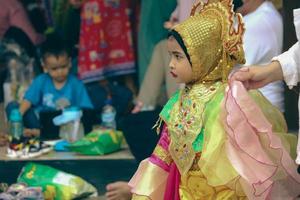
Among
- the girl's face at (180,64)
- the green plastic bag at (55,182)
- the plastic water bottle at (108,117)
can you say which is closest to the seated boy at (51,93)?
the plastic water bottle at (108,117)

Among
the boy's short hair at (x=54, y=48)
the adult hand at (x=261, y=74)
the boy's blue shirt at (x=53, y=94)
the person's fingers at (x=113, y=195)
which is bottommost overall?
the person's fingers at (x=113, y=195)

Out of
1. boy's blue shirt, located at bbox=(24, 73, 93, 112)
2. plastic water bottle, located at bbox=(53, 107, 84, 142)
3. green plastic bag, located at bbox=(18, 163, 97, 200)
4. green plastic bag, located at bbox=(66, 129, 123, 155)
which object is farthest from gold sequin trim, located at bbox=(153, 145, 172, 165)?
boy's blue shirt, located at bbox=(24, 73, 93, 112)

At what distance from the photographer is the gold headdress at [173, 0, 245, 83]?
2.96m

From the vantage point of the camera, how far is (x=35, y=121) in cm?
511

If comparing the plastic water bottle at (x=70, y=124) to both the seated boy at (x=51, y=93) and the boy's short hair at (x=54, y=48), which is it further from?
the boy's short hair at (x=54, y=48)

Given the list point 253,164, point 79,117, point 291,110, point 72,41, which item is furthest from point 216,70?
point 72,41

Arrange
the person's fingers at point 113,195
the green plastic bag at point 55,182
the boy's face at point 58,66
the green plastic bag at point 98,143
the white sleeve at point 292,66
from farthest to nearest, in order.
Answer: the boy's face at point 58,66
the green plastic bag at point 98,143
the green plastic bag at point 55,182
the person's fingers at point 113,195
the white sleeve at point 292,66

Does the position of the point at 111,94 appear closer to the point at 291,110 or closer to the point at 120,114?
the point at 120,114

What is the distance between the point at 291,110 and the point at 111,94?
1.43 meters

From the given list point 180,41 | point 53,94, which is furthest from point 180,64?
point 53,94

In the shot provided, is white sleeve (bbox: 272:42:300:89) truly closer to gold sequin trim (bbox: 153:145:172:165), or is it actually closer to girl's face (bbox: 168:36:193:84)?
girl's face (bbox: 168:36:193:84)

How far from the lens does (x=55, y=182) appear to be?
4324 mm

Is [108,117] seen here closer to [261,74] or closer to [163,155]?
[163,155]

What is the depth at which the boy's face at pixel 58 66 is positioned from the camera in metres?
5.03
